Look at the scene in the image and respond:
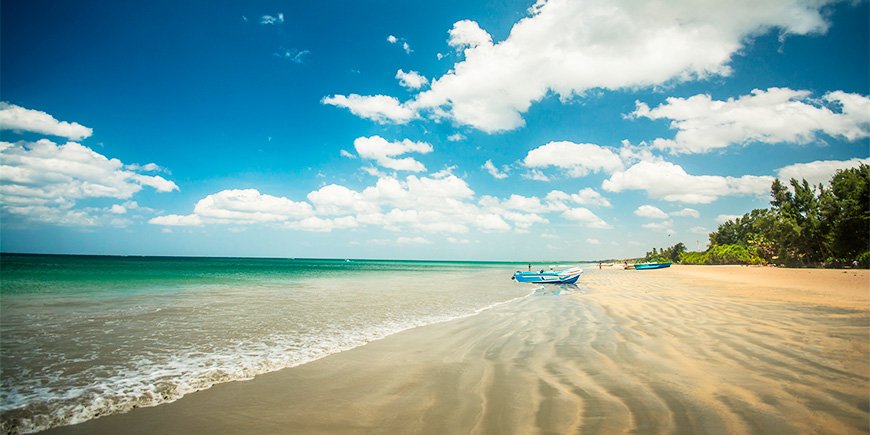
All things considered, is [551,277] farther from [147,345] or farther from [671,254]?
[671,254]

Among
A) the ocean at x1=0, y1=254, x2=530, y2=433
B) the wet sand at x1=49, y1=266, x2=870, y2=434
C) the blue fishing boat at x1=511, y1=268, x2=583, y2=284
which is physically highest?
the wet sand at x1=49, y1=266, x2=870, y2=434

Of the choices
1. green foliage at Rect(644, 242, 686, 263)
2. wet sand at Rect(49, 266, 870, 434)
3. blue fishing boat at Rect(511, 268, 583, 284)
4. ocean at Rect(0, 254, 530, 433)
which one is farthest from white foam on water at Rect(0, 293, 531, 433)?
green foliage at Rect(644, 242, 686, 263)

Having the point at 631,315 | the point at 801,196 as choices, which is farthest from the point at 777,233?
the point at 631,315

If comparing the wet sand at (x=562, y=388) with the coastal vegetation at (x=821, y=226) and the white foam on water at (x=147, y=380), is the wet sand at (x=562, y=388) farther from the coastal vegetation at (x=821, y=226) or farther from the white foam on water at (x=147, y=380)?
the coastal vegetation at (x=821, y=226)

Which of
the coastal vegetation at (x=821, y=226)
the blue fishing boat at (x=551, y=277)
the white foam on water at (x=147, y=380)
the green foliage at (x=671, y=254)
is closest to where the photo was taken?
the white foam on water at (x=147, y=380)

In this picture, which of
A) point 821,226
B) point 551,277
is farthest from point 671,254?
point 551,277

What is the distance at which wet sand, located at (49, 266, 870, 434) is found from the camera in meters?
4.09

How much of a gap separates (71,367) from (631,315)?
14.7 meters

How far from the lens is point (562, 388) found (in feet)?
17.1

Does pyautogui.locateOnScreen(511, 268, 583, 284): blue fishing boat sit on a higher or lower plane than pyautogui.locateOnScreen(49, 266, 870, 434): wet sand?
lower

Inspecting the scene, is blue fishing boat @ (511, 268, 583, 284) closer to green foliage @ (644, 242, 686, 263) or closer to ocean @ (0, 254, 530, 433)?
ocean @ (0, 254, 530, 433)

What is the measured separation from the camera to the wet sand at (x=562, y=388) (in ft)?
13.4

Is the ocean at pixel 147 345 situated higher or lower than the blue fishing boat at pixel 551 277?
higher

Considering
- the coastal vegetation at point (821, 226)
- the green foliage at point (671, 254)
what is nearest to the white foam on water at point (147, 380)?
the coastal vegetation at point (821, 226)
